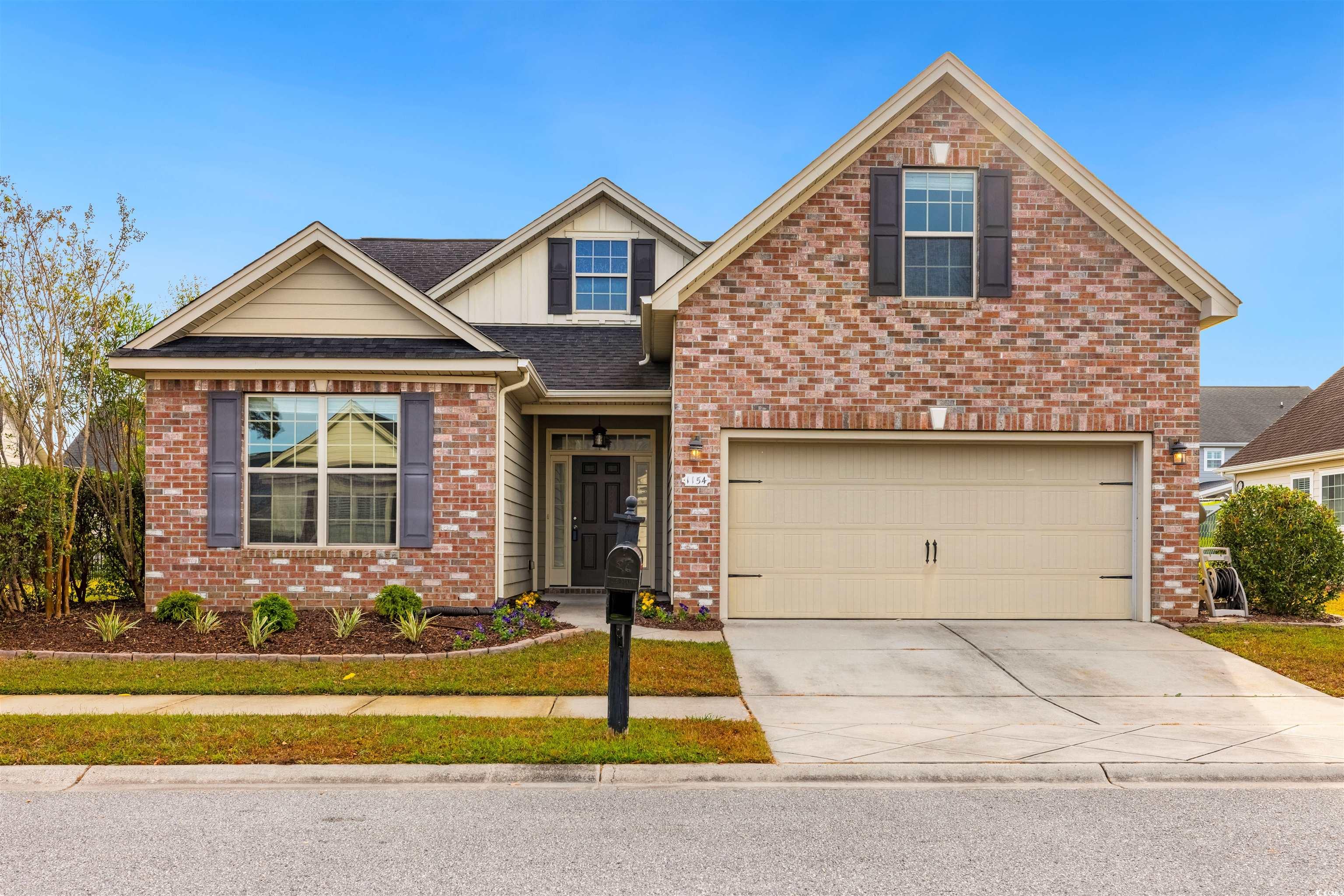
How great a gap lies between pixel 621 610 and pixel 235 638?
5.66m

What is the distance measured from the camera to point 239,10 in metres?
15.0

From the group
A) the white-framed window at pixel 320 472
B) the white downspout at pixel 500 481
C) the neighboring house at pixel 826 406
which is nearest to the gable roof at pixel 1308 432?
the neighboring house at pixel 826 406

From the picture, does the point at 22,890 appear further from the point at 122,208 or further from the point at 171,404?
the point at 122,208

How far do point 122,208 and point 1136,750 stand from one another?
1226 centimetres

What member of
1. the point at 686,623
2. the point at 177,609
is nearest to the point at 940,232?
the point at 686,623

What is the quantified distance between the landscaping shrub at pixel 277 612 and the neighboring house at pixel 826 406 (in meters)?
1.11

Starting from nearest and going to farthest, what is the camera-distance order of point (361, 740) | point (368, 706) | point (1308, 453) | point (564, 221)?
point (361, 740)
point (368, 706)
point (564, 221)
point (1308, 453)

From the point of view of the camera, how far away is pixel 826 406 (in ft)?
36.4

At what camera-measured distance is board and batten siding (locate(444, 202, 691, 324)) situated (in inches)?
603

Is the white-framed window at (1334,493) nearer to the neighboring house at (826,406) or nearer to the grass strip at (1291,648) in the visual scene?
the grass strip at (1291,648)

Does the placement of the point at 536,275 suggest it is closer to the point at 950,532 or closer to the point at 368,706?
the point at 950,532

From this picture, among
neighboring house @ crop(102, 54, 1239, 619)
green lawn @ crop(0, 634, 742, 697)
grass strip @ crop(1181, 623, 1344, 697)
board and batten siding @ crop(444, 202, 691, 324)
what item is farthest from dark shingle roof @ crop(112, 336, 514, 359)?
grass strip @ crop(1181, 623, 1344, 697)

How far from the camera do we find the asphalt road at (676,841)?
12.7ft

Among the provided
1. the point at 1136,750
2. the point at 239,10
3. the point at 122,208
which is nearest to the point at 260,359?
the point at 122,208
